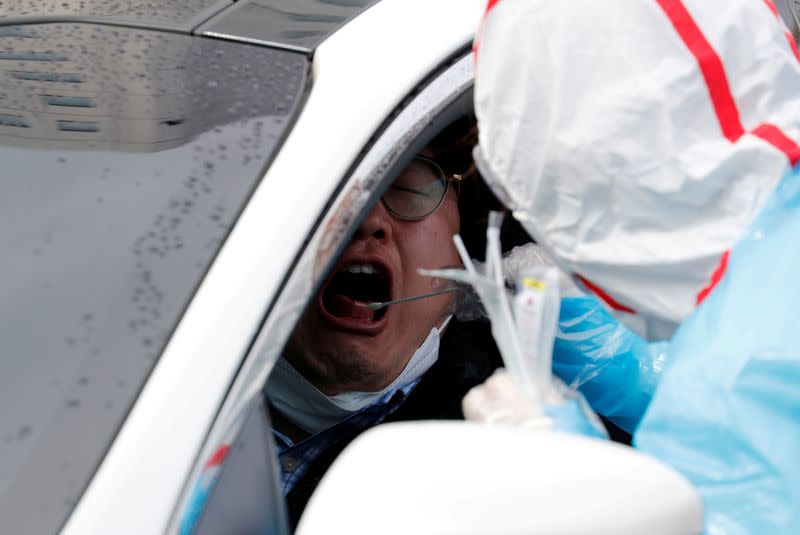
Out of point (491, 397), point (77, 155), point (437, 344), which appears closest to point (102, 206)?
point (77, 155)

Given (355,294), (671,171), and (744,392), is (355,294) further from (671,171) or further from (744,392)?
(744,392)

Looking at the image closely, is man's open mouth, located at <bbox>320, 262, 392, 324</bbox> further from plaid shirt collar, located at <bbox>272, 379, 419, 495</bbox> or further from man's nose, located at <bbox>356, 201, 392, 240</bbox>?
plaid shirt collar, located at <bbox>272, 379, 419, 495</bbox>

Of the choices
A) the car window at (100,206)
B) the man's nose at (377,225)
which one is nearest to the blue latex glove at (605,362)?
the man's nose at (377,225)

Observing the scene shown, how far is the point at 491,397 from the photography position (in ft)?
3.89

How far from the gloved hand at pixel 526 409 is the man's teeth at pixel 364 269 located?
0.99 m

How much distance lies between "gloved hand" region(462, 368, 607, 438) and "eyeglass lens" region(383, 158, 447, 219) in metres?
0.95

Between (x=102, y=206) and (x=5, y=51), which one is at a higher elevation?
(x=5, y=51)

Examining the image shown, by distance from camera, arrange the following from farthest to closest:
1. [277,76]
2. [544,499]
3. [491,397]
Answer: [277,76] → [491,397] → [544,499]

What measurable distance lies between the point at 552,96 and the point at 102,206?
656 millimetres

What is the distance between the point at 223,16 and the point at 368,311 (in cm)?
96

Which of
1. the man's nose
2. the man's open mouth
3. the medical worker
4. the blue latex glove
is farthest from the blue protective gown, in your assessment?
the man's open mouth

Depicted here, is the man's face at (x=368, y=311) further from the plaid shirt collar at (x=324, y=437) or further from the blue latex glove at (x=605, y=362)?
the blue latex glove at (x=605, y=362)

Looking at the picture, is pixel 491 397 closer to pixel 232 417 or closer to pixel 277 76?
pixel 232 417

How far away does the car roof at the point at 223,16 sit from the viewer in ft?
4.77
